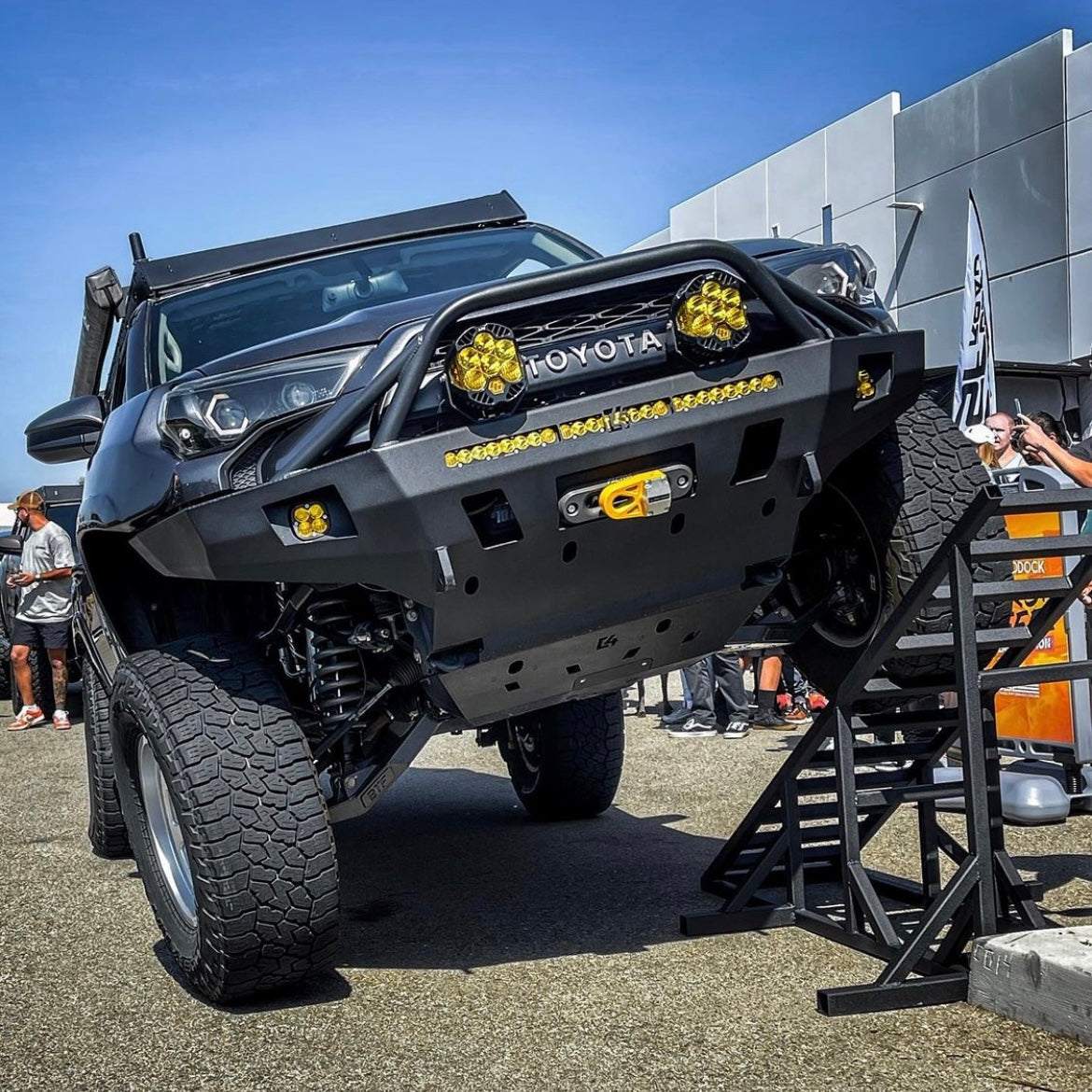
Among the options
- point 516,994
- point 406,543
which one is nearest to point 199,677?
point 406,543

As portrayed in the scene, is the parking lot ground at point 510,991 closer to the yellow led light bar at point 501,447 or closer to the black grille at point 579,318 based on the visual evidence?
the yellow led light bar at point 501,447

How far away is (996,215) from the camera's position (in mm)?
18719

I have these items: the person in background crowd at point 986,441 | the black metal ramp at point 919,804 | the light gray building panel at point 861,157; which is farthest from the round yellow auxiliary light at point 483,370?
the light gray building panel at point 861,157

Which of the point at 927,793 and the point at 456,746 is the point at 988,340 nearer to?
the point at 456,746

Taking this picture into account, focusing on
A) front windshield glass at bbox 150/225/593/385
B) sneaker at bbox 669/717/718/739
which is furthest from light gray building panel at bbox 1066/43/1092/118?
front windshield glass at bbox 150/225/593/385

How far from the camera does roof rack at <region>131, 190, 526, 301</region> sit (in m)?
4.80

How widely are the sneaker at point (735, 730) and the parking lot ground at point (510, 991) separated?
10.7 ft

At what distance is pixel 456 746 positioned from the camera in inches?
390

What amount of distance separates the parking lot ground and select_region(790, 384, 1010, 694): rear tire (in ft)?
3.26

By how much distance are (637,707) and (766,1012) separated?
753 centimetres

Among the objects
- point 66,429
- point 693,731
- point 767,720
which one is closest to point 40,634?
point 693,731

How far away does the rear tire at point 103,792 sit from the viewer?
18.8 ft

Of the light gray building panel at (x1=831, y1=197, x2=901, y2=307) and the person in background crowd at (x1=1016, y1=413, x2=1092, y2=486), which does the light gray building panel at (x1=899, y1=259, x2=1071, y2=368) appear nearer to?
the light gray building panel at (x1=831, y1=197, x2=901, y2=307)

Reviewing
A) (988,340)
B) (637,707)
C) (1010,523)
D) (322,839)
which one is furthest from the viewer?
(637,707)
